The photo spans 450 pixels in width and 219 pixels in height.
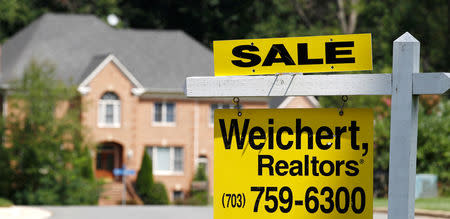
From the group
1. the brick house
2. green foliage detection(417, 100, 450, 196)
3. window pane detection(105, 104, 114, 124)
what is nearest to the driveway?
green foliage detection(417, 100, 450, 196)

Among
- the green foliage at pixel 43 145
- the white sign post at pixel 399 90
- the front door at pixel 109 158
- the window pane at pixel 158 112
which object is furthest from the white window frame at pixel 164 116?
the white sign post at pixel 399 90

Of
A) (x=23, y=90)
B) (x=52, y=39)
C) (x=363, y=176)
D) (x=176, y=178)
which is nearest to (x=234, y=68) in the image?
(x=363, y=176)

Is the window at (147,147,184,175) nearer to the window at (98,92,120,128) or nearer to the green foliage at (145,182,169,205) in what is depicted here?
the green foliage at (145,182,169,205)

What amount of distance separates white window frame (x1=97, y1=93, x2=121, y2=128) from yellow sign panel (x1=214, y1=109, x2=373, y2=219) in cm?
4000

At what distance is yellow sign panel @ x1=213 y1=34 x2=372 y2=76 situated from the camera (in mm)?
6707

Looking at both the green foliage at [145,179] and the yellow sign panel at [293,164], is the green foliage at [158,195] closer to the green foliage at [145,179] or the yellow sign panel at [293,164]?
the green foliage at [145,179]

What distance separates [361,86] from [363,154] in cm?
59

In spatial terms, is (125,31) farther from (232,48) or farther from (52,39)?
(232,48)

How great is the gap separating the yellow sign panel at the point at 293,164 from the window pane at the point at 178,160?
41.3 metres

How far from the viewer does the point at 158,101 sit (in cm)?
4866

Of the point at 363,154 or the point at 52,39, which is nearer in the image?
the point at 363,154

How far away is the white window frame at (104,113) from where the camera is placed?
153 feet

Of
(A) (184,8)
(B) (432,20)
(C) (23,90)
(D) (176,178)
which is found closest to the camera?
(C) (23,90)

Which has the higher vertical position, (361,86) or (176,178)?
(361,86)
